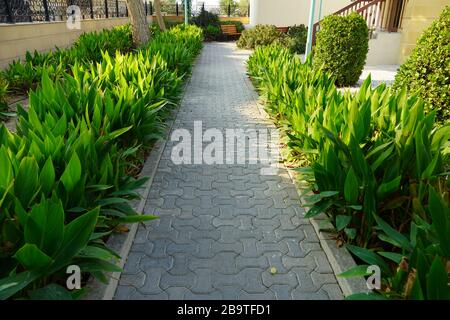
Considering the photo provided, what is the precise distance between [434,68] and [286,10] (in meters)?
16.7

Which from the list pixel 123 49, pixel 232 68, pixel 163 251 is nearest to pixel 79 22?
pixel 123 49

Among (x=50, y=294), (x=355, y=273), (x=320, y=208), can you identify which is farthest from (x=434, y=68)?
(x=50, y=294)

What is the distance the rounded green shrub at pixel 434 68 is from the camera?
453cm

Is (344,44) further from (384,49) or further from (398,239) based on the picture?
(398,239)

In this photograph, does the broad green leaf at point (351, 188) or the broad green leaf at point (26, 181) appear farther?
the broad green leaf at point (351, 188)

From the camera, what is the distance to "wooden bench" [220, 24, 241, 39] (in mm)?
24078

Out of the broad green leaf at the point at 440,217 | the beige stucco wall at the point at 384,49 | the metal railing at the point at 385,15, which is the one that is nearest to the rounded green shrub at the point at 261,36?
the metal railing at the point at 385,15

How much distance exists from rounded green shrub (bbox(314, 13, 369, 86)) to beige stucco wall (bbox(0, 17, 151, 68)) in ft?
25.5

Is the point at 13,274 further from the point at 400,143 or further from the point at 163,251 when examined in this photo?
the point at 400,143

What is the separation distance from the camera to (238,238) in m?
3.19

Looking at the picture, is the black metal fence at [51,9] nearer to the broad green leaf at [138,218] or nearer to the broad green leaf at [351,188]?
the broad green leaf at [138,218]

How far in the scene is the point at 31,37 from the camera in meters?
10.4
